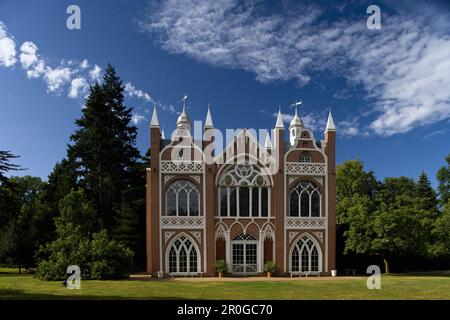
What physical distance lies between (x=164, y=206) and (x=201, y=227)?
3.00m

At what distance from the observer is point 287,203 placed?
28266 millimetres

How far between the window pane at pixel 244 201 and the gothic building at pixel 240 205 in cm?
7

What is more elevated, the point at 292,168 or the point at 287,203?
the point at 292,168

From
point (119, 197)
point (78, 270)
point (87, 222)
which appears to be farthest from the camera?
point (119, 197)

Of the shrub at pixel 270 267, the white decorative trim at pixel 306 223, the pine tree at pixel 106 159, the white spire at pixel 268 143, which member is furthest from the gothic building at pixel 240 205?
the pine tree at pixel 106 159

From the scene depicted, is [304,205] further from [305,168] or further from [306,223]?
[305,168]

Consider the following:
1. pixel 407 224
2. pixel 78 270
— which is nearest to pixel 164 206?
pixel 78 270

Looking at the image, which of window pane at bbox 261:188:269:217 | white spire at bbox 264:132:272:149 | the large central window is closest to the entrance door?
the large central window

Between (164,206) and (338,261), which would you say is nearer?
(164,206)

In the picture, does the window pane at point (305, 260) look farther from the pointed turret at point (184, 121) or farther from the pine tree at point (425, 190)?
the pine tree at point (425, 190)

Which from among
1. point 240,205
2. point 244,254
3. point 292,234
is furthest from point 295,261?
point 240,205

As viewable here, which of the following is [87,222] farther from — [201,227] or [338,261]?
[338,261]

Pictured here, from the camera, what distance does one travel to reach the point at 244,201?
28.3m

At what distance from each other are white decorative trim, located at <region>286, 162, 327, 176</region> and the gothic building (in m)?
0.07
